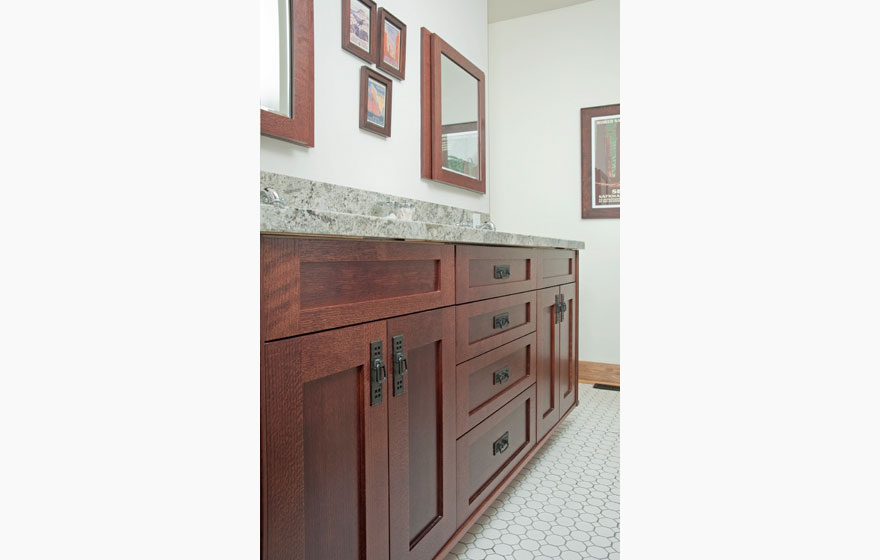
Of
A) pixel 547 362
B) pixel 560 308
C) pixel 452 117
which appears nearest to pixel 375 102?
pixel 452 117

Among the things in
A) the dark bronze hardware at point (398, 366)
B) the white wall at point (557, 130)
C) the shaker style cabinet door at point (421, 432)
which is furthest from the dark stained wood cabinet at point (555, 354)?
the dark bronze hardware at point (398, 366)

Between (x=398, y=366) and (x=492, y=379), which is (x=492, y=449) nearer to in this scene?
(x=492, y=379)

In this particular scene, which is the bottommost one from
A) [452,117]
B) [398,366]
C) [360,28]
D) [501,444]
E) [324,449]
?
[501,444]

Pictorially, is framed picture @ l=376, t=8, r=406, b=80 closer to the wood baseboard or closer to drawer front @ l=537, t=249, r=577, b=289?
drawer front @ l=537, t=249, r=577, b=289

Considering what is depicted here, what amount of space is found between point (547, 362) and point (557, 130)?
76.1 inches

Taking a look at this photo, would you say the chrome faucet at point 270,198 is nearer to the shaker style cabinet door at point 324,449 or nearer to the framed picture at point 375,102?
the shaker style cabinet door at point 324,449

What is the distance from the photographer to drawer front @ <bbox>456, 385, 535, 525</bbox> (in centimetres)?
136

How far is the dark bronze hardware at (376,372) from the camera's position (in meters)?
0.95

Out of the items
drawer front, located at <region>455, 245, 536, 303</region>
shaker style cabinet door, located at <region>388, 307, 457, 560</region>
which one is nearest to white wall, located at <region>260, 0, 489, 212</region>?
drawer front, located at <region>455, 245, 536, 303</region>

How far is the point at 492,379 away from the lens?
155 centimetres

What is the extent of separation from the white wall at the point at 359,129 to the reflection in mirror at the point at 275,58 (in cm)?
12

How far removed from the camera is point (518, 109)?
348 cm
